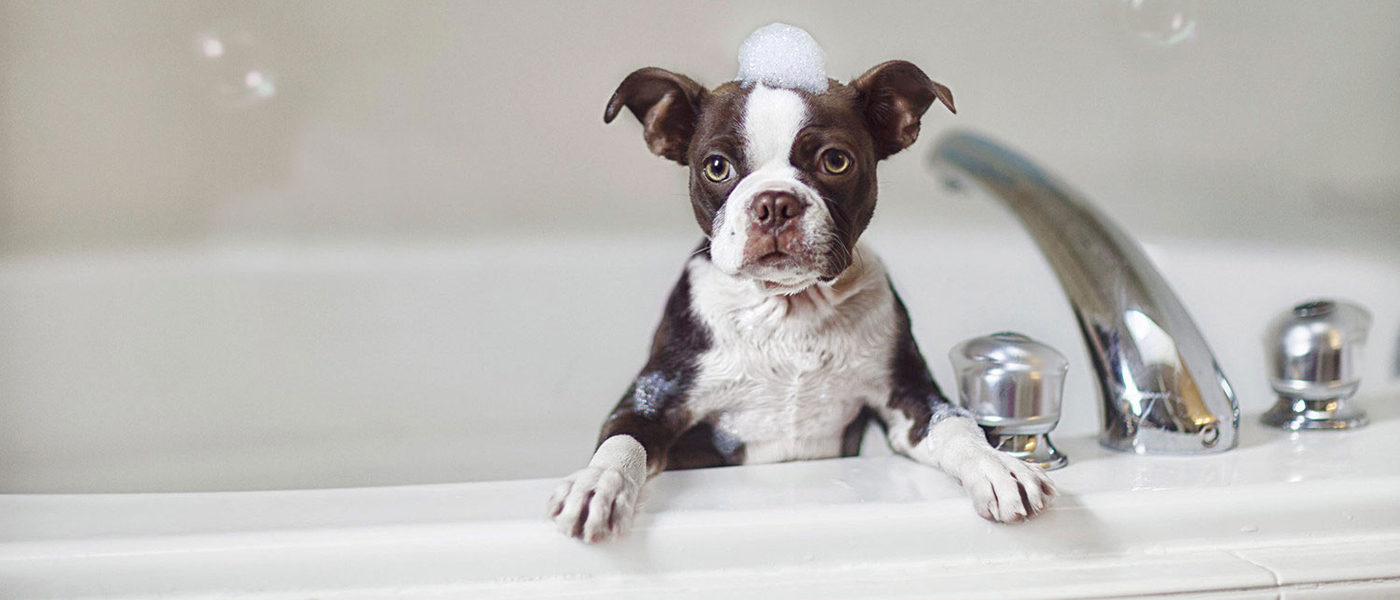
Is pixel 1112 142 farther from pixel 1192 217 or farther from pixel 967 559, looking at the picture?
pixel 967 559

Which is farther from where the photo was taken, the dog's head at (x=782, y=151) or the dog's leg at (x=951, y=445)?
the dog's head at (x=782, y=151)

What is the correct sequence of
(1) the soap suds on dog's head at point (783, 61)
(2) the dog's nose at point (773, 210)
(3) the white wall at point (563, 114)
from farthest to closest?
(3) the white wall at point (563, 114), (1) the soap suds on dog's head at point (783, 61), (2) the dog's nose at point (773, 210)

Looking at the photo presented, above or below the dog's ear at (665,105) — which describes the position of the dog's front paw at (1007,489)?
below

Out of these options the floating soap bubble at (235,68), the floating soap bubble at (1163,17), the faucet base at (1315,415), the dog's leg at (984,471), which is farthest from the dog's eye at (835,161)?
the floating soap bubble at (235,68)

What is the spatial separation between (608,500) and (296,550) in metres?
0.21

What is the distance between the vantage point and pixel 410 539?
66 cm

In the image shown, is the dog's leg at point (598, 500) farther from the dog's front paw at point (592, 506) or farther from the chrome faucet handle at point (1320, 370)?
the chrome faucet handle at point (1320, 370)

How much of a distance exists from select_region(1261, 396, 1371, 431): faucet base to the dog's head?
1.67 feet

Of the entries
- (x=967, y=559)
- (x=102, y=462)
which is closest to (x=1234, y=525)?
(x=967, y=559)

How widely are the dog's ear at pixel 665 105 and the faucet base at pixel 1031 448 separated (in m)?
0.42

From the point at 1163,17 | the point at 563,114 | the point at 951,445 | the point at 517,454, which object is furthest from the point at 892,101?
the point at 563,114

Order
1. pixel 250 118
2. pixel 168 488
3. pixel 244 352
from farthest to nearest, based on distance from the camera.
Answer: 1. pixel 250 118
2. pixel 244 352
3. pixel 168 488

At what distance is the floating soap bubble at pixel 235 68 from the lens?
2188mm

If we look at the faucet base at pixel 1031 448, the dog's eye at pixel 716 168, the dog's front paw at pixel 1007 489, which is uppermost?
the dog's eye at pixel 716 168
